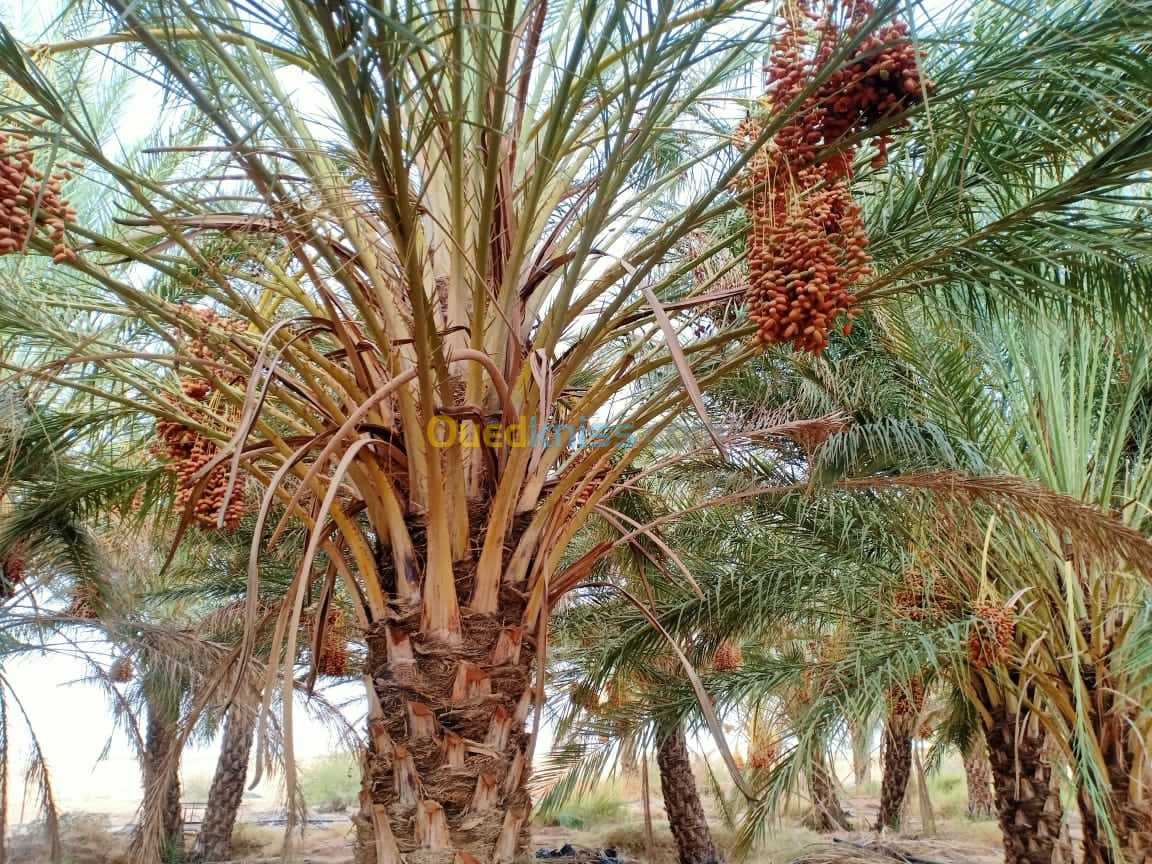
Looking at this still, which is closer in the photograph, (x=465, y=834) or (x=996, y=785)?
(x=465, y=834)

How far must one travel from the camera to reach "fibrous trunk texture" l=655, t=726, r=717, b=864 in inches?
367

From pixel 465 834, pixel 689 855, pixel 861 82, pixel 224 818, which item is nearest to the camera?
pixel 861 82

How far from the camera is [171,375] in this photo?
4.41 metres

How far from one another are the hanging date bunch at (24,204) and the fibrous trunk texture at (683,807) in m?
8.13

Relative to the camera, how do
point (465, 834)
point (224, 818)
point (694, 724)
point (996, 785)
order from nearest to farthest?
point (465, 834)
point (996, 785)
point (694, 724)
point (224, 818)

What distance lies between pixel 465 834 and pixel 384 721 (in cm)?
43

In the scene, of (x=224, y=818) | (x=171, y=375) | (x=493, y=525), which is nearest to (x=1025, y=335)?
(x=493, y=525)

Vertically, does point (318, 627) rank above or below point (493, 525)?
below

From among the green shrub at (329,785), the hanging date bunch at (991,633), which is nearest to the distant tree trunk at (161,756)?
the hanging date bunch at (991,633)

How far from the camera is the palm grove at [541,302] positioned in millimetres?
2219

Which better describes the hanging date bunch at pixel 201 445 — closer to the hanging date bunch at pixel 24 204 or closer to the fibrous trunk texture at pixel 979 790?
the hanging date bunch at pixel 24 204

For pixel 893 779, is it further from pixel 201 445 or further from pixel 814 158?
pixel 814 158

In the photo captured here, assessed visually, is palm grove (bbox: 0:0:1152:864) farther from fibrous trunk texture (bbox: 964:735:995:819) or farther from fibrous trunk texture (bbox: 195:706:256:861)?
fibrous trunk texture (bbox: 964:735:995:819)

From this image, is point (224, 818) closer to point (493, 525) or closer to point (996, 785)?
point (996, 785)
